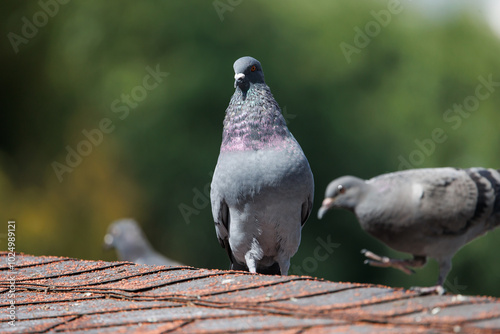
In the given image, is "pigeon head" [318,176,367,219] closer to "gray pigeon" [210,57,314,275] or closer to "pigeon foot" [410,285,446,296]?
"pigeon foot" [410,285,446,296]

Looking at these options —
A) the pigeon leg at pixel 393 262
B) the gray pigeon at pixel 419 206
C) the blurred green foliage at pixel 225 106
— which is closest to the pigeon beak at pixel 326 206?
the gray pigeon at pixel 419 206

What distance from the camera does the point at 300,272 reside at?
1296cm

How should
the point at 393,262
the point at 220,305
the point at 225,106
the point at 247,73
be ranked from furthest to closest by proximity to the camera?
1. the point at 225,106
2. the point at 247,73
3. the point at 220,305
4. the point at 393,262

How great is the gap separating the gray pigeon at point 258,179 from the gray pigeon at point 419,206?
1876 millimetres

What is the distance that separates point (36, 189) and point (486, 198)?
45.0ft

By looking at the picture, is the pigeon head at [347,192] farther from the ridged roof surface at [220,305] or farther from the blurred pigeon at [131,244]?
the blurred pigeon at [131,244]

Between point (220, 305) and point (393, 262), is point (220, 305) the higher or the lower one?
the lower one

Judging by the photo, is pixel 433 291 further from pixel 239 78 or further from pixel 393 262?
pixel 239 78

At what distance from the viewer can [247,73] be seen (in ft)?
18.4

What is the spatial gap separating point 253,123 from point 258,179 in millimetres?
463

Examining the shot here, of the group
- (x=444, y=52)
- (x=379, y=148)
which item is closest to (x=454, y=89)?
(x=444, y=52)

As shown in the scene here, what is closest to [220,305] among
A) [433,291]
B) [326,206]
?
[326,206]

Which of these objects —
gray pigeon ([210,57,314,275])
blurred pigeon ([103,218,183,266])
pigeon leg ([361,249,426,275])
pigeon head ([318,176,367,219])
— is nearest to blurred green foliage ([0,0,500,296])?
blurred pigeon ([103,218,183,266])

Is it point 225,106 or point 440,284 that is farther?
point 225,106
